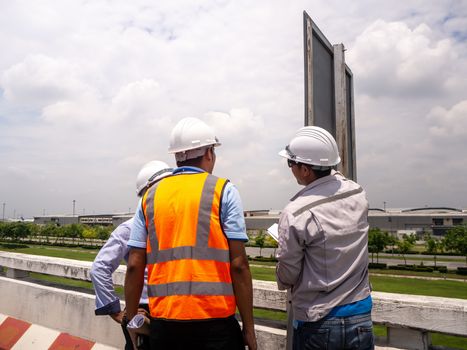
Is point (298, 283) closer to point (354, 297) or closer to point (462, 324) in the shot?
point (354, 297)

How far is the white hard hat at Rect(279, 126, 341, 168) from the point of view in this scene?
2.41 metres

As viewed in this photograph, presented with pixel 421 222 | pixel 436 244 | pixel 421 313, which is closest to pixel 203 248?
pixel 421 313

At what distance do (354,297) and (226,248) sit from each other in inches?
30.5

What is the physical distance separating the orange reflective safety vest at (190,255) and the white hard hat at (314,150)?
0.53 meters

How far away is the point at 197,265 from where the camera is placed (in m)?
2.09

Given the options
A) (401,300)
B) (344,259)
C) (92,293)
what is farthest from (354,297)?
(92,293)

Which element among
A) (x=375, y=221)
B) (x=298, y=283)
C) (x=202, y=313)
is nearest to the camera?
(x=202, y=313)

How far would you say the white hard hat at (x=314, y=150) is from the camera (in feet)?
7.89

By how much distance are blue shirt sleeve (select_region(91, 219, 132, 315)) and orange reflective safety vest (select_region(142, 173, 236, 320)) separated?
81 centimetres

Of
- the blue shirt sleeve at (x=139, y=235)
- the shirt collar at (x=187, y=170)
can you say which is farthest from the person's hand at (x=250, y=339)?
the shirt collar at (x=187, y=170)

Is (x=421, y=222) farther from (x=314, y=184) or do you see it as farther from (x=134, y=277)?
(x=134, y=277)

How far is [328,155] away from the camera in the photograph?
242cm

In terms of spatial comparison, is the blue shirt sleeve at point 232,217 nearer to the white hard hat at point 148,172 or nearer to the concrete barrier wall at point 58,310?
the white hard hat at point 148,172

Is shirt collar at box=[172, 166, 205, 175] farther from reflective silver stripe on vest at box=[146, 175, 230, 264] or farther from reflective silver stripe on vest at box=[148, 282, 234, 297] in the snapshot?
reflective silver stripe on vest at box=[148, 282, 234, 297]
